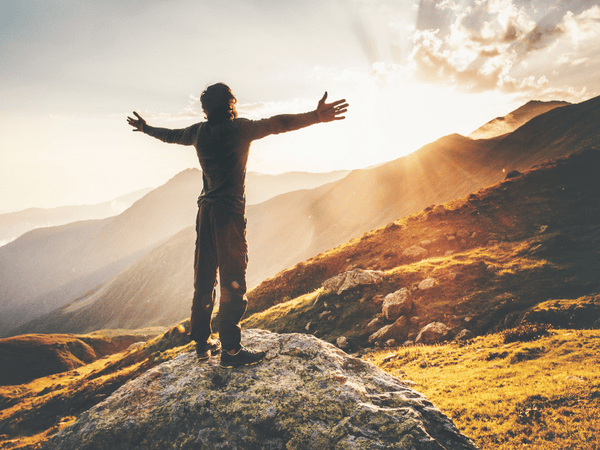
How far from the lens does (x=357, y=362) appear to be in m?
4.30

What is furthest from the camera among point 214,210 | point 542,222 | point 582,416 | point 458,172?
point 458,172

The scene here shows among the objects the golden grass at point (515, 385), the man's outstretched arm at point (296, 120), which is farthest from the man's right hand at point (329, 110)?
the golden grass at point (515, 385)

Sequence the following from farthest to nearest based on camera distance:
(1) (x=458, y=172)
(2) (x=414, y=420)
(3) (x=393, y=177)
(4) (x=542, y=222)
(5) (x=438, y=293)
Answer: (3) (x=393, y=177) → (1) (x=458, y=172) → (4) (x=542, y=222) → (5) (x=438, y=293) → (2) (x=414, y=420)

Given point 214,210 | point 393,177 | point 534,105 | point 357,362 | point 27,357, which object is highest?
point 534,105

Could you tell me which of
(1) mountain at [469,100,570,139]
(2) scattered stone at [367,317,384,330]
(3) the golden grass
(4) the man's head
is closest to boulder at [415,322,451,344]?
(3) the golden grass

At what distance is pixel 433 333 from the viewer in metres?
14.5

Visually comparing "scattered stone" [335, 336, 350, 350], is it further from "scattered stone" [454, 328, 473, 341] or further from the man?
the man

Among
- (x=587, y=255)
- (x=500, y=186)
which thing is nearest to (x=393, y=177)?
(x=500, y=186)

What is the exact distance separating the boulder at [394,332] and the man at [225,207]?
42.6 ft

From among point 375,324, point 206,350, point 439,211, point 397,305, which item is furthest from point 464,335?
point 439,211

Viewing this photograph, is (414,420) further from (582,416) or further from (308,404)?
(582,416)

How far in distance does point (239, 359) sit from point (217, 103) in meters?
3.94

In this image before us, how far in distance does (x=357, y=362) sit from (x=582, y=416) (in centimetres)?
720

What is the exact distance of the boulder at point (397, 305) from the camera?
54.1ft
